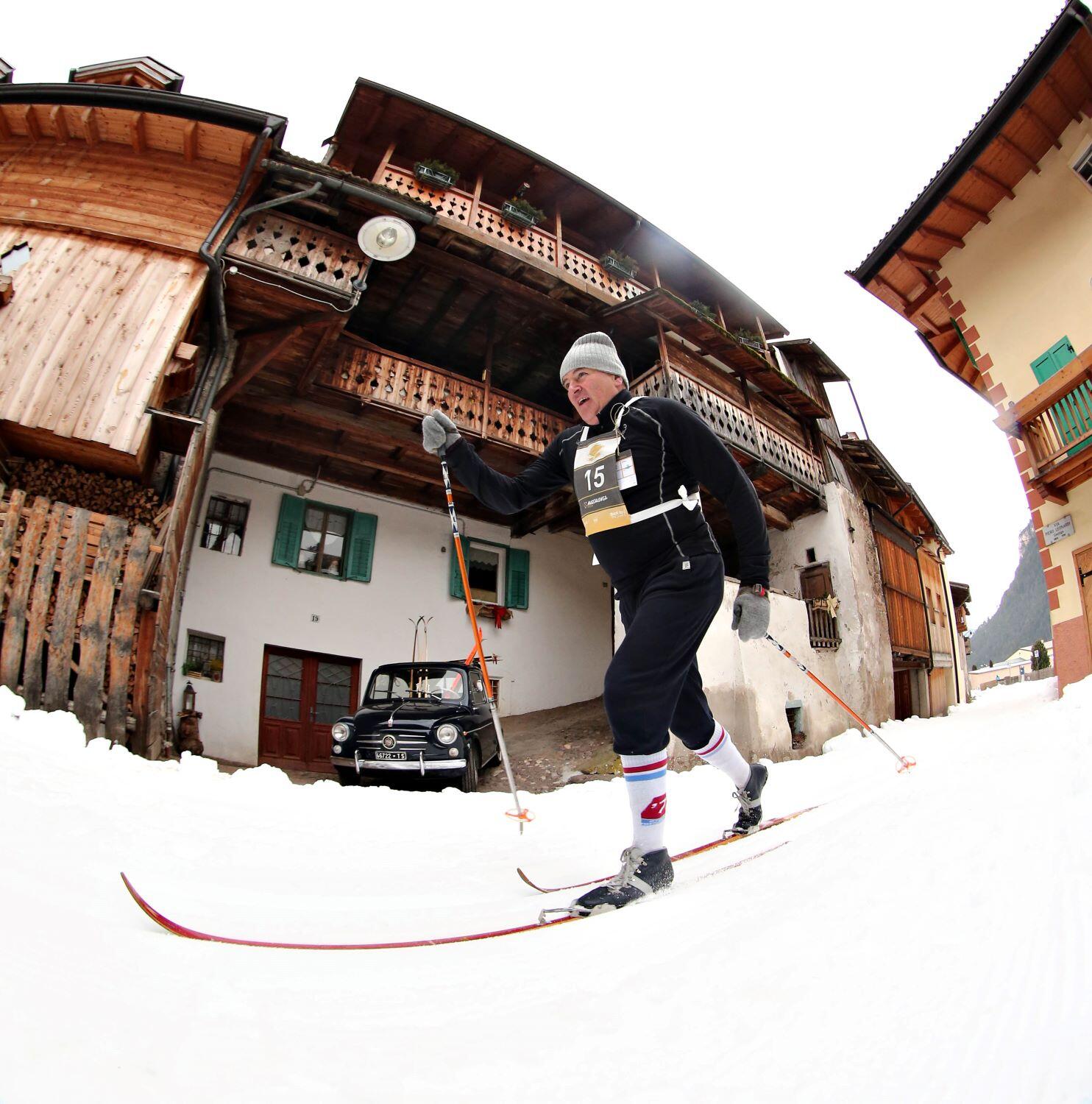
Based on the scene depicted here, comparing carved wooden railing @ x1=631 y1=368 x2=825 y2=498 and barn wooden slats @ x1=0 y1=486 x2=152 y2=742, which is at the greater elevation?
carved wooden railing @ x1=631 y1=368 x2=825 y2=498

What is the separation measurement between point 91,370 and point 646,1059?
29.2 feet

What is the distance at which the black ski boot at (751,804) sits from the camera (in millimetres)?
3145

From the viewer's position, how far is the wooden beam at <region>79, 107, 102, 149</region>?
909 cm

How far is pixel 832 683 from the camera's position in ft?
40.1

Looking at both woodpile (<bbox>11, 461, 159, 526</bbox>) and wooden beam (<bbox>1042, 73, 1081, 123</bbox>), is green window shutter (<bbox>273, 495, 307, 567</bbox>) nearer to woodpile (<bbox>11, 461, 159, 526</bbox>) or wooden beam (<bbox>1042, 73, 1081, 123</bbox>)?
woodpile (<bbox>11, 461, 159, 526</bbox>)

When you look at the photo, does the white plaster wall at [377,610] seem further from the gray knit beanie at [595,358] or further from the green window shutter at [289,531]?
the gray knit beanie at [595,358]

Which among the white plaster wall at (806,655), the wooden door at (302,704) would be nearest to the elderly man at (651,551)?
the white plaster wall at (806,655)

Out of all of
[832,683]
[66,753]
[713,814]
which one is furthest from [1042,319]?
[66,753]

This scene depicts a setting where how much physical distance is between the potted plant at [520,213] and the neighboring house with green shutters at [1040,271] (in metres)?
6.50

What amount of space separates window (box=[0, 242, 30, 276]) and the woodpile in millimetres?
3115

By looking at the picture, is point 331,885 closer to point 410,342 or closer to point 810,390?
point 410,342

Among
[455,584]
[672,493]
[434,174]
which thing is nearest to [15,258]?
[434,174]

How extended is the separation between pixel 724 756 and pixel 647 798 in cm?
82

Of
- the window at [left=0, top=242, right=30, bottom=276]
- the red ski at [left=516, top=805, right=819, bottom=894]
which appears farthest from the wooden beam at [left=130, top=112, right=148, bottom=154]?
the red ski at [left=516, top=805, right=819, bottom=894]
